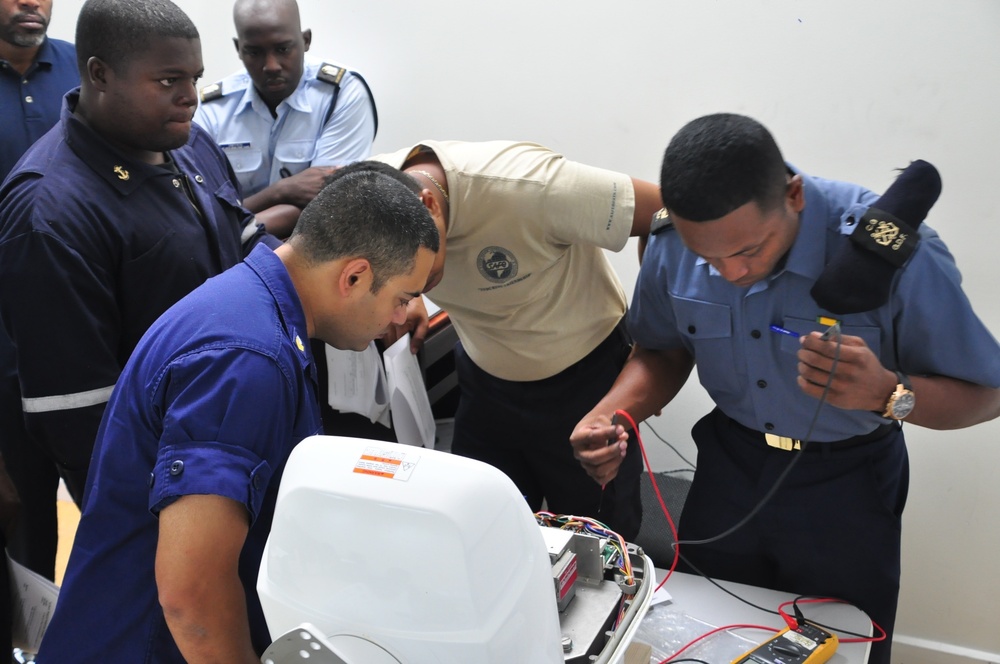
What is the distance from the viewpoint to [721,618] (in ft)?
4.93

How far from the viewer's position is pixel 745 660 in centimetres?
133

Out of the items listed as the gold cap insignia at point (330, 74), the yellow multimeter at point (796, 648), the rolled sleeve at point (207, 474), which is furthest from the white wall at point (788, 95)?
the rolled sleeve at point (207, 474)

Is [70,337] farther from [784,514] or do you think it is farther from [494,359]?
[784,514]

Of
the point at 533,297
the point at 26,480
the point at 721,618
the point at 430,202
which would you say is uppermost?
the point at 430,202

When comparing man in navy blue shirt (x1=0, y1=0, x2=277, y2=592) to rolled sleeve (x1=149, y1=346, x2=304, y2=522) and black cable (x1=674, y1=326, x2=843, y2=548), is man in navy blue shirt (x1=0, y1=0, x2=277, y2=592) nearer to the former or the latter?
rolled sleeve (x1=149, y1=346, x2=304, y2=522)

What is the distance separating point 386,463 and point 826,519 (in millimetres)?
1031

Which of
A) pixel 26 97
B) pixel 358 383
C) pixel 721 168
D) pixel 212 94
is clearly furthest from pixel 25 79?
pixel 721 168

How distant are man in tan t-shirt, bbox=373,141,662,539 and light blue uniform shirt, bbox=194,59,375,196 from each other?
2.72 ft

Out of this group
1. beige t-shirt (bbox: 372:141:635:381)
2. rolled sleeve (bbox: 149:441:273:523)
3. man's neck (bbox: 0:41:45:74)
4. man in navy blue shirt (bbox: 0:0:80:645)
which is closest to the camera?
rolled sleeve (bbox: 149:441:273:523)

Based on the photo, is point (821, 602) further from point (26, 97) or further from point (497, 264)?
point (26, 97)

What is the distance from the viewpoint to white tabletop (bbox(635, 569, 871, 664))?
1.42 metres

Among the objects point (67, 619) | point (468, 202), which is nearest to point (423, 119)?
point (468, 202)

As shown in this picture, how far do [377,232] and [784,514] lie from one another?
3.05ft

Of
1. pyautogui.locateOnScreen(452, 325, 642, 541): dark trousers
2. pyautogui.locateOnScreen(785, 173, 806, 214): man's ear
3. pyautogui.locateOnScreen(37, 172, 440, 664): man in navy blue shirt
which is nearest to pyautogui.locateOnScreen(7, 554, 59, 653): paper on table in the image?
pyautogui.locateOnScreen(37, 172, 440, 664): man in navy blue shirt
